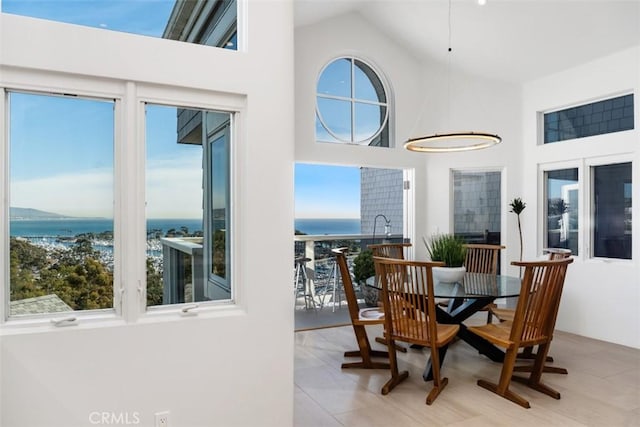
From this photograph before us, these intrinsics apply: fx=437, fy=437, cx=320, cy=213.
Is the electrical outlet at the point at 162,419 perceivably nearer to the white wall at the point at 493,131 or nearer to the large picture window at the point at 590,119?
the white wall at the point at 493,131

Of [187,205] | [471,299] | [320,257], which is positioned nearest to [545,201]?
[471,299]

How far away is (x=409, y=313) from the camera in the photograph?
11.0 ft

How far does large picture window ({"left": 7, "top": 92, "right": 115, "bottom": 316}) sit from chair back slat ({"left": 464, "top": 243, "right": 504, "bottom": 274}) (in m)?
3.84

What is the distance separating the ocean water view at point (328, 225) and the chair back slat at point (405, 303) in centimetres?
297

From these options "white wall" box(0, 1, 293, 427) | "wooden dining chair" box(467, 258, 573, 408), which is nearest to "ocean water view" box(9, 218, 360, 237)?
"white wall" box(0, 1, 293, 427)

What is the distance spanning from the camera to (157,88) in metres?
2.24

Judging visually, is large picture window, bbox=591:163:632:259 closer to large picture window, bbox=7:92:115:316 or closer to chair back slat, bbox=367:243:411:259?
chair back slat, bbox=367:243:411:259

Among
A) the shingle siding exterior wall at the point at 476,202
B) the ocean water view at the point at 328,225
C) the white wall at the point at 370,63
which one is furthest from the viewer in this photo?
the ocean water view at the point at 328,225

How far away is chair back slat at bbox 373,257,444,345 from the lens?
327 cm

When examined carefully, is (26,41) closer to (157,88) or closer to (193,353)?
(157,88)

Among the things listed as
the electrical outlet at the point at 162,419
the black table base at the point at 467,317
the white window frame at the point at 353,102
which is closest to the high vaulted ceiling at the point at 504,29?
the white window frame at the point at 353,102

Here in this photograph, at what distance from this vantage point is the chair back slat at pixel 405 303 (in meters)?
3.27

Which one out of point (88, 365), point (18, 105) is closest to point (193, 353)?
point (88, 365)

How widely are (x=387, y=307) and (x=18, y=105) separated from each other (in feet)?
8.82
